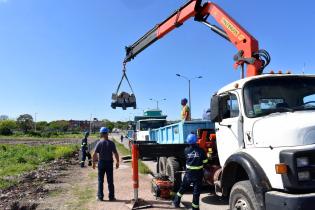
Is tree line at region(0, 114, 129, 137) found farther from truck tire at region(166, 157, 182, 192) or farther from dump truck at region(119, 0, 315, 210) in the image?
dump truck at region(119, 0, 315, 210)

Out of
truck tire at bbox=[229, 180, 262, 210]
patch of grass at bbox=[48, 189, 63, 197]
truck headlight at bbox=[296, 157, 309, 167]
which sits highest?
truck headlight at bbox=[296, 157, 309, 167]

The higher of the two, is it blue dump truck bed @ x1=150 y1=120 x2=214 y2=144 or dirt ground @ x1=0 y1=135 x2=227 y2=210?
blue dump truck bed @ x1=150 y1=120 x2=214 y2=144

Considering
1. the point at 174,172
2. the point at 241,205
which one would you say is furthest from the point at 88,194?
the point at 241,205

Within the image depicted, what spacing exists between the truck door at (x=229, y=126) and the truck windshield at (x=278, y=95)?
0.36 m

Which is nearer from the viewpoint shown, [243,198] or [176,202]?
[243,198]

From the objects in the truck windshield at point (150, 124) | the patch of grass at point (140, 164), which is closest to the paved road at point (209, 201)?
the patch of grass at point (140, 164)

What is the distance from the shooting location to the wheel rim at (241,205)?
6766 mm

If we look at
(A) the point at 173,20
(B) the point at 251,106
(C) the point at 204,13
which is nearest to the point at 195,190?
(B) the point at 251,106

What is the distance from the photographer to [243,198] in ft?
22.5

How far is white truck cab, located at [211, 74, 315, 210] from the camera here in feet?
19.1

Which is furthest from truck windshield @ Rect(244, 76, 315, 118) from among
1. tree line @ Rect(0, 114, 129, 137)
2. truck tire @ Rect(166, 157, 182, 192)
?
tree line @ Rect(0, 114, 129, 137)

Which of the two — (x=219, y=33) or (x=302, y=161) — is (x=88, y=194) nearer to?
(x=219, y=33)

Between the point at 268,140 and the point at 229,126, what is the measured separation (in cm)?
162

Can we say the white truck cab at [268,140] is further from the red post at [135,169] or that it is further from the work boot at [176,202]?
the red post at [135,169]
